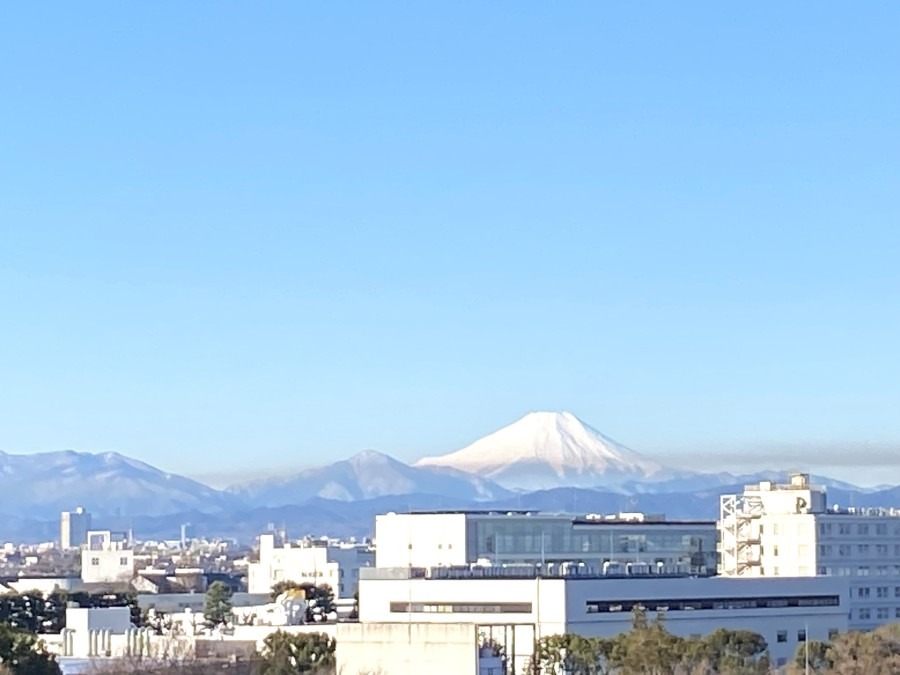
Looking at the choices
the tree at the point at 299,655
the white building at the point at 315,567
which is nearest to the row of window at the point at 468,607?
the tree at the point at 299,655

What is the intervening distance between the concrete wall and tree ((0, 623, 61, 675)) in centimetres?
928

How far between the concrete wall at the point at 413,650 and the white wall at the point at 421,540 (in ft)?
107

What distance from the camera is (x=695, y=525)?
9394 centimetres

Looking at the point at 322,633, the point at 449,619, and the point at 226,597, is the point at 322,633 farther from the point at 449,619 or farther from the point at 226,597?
the point at 226,597

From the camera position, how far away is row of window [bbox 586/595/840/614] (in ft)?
206

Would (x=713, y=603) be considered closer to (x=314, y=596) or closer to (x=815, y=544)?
(x=815, y=544)

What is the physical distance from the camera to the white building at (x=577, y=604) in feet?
201

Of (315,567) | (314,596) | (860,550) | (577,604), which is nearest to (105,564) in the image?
(315,567)

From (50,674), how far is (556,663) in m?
13.7

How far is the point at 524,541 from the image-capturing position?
8638cm

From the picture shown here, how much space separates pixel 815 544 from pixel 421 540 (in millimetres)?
16665

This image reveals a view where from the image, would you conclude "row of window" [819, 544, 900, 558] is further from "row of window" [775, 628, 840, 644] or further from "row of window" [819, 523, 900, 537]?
"row of window" [775, 628, 840, 644]

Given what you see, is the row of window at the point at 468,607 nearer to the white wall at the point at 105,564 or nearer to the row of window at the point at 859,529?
the row of window at the point at 859,529

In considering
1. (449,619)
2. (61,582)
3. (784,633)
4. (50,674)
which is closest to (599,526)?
(784,633)
